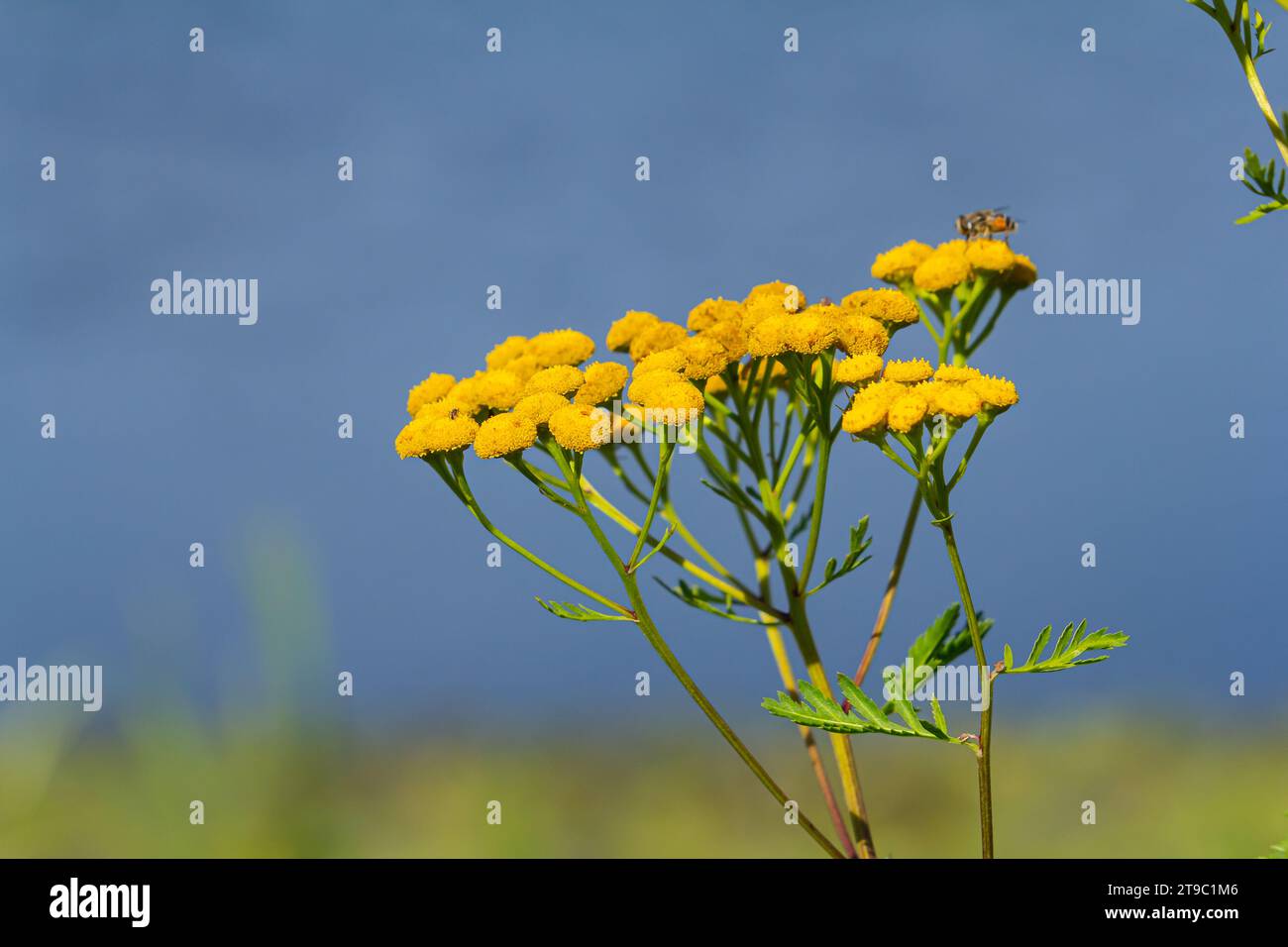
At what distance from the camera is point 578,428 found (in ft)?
10.3

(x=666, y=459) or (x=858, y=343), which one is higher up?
(x=858, y=343)

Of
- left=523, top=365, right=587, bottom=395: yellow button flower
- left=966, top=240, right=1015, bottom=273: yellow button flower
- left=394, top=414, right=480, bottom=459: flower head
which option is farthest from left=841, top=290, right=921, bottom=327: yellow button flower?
left=394, top=414, right=480, bottom=459: flower head

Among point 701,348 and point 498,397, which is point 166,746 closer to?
point 498,397

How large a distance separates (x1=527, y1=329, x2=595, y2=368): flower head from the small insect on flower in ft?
5.14

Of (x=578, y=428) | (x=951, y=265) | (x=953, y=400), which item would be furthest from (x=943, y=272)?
(x=578, y=428)

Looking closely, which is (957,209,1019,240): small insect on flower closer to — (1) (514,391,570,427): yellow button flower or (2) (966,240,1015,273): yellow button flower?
(2) (966,240,1015,273): yellow button flower

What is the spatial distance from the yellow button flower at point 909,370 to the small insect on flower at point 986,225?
1.31 metres

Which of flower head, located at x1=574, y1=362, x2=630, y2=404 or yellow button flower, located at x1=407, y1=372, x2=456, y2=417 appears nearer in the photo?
flower head, located at x1=574, y1=362, x2=630, y2=404

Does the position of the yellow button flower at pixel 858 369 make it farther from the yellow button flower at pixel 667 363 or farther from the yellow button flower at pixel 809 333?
the yellow button flower at pixel 667 363

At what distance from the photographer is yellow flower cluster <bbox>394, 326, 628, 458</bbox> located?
3184 mm
